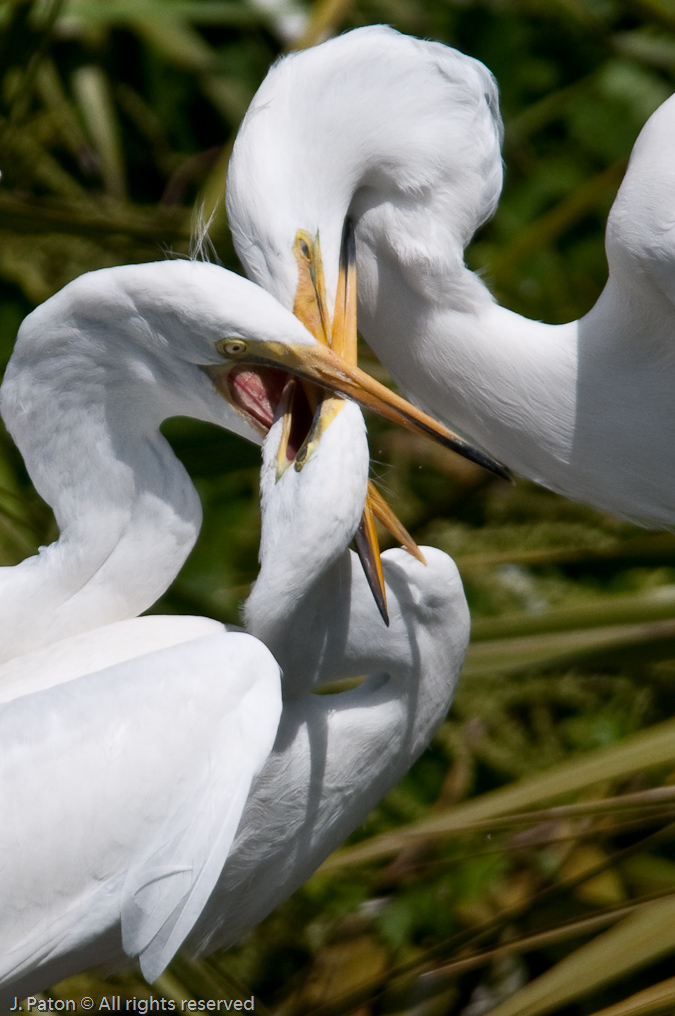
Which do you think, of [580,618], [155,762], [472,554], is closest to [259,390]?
[155,762]

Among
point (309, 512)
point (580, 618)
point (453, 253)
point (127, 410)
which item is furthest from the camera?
point (580, 618)

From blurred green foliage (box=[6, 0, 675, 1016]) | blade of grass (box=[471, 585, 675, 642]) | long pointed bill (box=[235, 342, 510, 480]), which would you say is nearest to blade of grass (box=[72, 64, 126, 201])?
blurred green foliage (box=[6, 0, 675, 1016])

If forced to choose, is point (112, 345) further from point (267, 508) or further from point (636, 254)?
point (636, 254)

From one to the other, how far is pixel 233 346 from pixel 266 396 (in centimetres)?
13

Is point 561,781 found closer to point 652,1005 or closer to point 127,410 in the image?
point 652,1005

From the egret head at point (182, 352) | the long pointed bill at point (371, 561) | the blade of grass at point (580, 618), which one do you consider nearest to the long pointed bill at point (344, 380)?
the egret head at point (182, 352)

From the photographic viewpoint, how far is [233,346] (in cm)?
129

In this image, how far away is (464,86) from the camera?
154cm

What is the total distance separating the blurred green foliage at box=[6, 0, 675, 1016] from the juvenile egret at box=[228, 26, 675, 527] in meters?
0.33

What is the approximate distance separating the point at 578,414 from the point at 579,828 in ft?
3.24

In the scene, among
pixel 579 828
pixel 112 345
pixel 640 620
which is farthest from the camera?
pixel 579 828

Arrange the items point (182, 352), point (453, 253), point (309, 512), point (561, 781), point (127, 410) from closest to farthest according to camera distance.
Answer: point (309, 512) → point (182, 352) → point (127, 410) → point (453, 253) → point (561, 781)

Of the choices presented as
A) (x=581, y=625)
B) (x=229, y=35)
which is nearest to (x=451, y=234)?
(x=581, y=625)

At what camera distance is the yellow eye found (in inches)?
50.6
